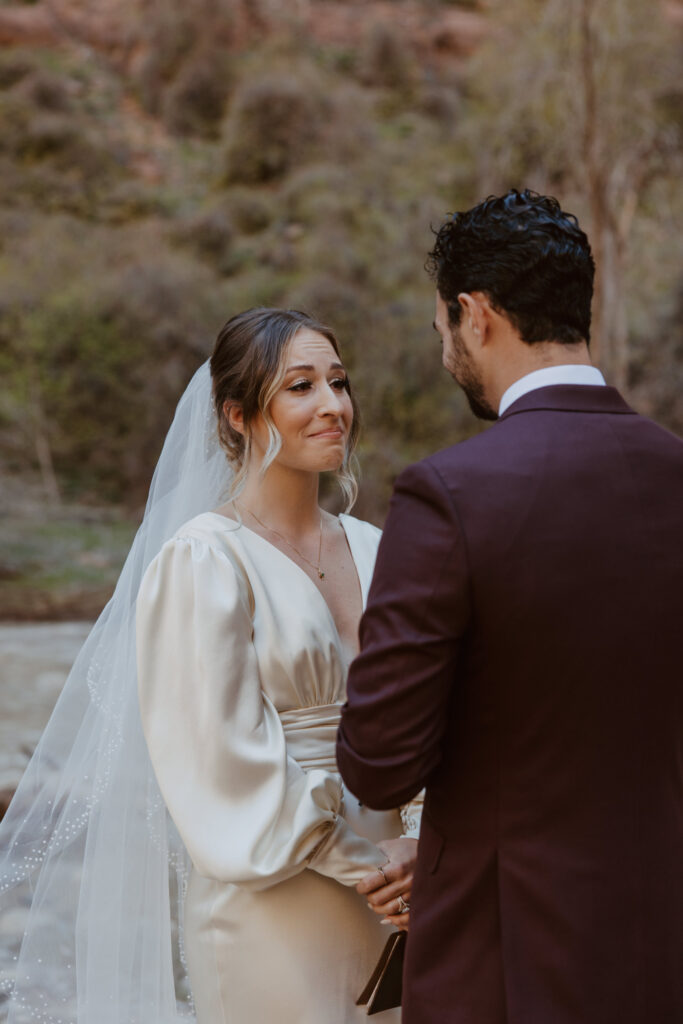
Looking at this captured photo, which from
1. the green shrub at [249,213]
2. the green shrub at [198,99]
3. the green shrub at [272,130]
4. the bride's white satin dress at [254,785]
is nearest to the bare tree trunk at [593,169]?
the bride's white satin dress at [254,785]

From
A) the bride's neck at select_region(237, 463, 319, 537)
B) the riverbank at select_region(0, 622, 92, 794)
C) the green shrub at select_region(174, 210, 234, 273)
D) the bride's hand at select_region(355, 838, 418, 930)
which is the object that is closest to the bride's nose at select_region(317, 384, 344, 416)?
the bride's neck at select_region(237, 463, 319, 537)

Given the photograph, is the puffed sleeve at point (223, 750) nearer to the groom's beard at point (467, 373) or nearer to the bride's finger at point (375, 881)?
the bride's finger at point (375, 881)

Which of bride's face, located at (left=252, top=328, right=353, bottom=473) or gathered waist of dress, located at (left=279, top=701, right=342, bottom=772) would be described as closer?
gathered waist of dress, located at (left=279, top=701, right=342, bottom=772)

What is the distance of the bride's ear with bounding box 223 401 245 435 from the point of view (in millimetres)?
2043

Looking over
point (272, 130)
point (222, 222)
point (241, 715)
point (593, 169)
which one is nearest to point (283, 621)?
point (241, 715)

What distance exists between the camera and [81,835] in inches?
86.6

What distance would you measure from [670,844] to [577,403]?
0.63 m

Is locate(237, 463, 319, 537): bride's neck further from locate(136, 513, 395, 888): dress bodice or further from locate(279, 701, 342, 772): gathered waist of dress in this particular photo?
locate(279, 701, 342, 772): gathered waist of dress

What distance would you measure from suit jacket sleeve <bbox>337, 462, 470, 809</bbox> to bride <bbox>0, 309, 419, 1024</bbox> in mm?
424

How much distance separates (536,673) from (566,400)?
376 mm

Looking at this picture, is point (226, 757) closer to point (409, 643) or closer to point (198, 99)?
point (409, 643)

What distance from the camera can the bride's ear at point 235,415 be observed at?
2043 mm

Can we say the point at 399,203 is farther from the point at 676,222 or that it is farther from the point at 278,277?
the point at 676,222

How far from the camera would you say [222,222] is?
16.9 metres
